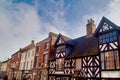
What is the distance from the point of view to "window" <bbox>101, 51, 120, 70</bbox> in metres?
17.1

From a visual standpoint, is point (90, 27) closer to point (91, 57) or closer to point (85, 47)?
point (85, 47)

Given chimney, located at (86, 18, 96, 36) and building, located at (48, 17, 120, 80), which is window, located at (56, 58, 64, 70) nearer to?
building, located at (48, 17, 120, 80)

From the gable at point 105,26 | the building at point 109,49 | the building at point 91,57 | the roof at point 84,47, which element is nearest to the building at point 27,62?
the building at point 91,57

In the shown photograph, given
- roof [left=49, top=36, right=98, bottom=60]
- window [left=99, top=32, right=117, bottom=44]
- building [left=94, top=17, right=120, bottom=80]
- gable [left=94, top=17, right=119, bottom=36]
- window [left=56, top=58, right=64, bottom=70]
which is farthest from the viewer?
window [left=56, top=58, right=64, bottom=70]

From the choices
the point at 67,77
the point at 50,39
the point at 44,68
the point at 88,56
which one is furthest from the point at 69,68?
the point at 50,39

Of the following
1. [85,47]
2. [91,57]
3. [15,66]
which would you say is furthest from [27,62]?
[91,57]

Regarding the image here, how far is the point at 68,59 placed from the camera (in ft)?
78.7

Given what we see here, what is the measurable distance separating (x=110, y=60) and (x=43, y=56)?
1705 cm

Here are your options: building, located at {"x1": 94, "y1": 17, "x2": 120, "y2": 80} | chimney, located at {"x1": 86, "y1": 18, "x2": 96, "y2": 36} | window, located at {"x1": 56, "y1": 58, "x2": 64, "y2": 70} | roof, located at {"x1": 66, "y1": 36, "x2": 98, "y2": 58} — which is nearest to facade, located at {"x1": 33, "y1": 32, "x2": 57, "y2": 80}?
window, located at {"x1": 56, "y1": 58, "x2": 64, "y2": 70}

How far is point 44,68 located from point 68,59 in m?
7.45

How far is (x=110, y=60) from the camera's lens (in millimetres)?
17781

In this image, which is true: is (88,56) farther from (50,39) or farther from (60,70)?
(50,39)

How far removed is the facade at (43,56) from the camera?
29447 mm

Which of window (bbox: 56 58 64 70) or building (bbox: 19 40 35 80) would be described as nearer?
window (bbox: 56 58 64 70)
